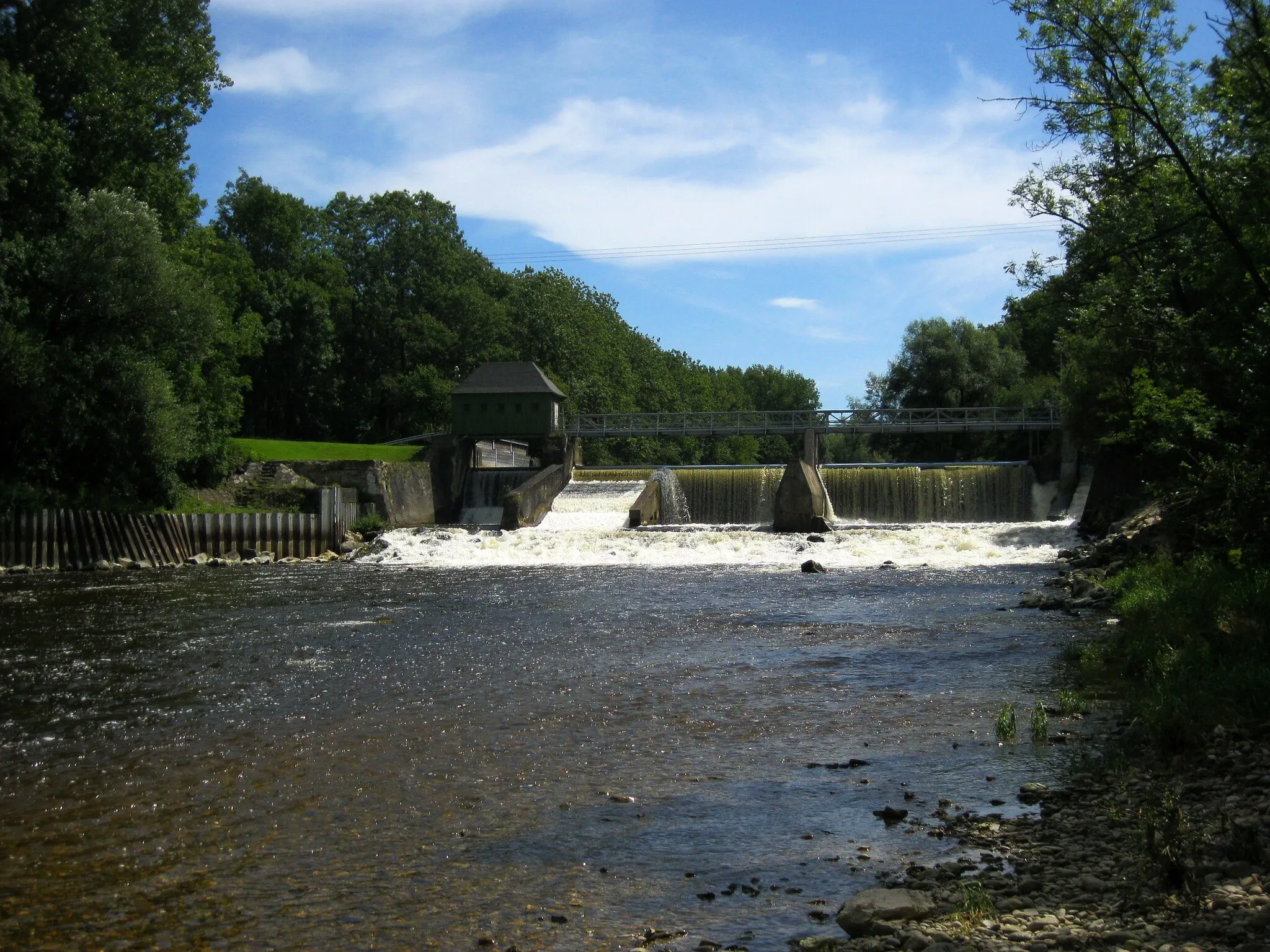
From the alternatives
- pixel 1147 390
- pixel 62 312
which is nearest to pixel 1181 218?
pixel 1147 390

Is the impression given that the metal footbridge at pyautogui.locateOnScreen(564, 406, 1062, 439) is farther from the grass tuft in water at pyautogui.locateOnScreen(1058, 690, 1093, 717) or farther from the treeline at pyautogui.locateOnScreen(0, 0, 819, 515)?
the grass tuft in water at pyautogui.locateOnScreen(1058, 690, 1093, 717)

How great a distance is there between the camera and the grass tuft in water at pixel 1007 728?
10008 mm

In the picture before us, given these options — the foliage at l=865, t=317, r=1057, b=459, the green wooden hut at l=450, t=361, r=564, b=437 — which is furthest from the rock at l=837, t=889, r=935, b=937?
the foliage at l=865, t=317, r=1057, b=459

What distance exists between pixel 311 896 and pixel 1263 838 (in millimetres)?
5473

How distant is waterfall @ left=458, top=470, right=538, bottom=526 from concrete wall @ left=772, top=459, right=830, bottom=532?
1230cm

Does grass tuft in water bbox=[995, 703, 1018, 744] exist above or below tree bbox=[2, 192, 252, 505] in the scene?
below

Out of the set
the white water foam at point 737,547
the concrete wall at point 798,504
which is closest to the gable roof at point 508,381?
the white water foam at point 737,547

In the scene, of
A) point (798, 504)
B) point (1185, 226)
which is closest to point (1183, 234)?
point (1185, 226)

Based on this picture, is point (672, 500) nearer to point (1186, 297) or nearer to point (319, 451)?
point (319, 451)

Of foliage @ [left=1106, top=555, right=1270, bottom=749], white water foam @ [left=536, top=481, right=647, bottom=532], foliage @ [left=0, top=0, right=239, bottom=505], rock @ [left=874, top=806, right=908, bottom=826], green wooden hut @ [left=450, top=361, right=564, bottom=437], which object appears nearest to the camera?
rock @ [left=874, top=806, right=908, bottom=826]

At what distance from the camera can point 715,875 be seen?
22.5 feet

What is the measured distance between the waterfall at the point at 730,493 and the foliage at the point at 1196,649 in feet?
84.4

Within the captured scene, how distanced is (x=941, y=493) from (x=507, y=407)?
18972 mm

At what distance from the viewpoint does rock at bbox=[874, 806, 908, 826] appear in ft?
25.3
